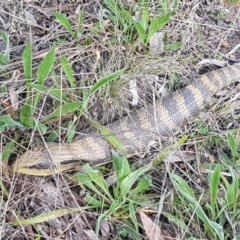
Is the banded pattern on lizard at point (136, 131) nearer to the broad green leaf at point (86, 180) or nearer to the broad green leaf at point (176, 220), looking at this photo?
the broad green leaf at point (86, 180)

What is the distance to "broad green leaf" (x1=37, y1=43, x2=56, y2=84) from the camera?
8.16 feet

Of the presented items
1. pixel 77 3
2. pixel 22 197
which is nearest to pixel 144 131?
pixel 22 197

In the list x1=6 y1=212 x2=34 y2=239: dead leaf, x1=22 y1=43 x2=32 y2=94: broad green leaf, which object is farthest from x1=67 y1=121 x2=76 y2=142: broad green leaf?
x1=6 y1=212 x2=34 y2=239: dead leaf

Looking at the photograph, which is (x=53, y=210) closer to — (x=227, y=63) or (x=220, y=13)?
(x=227, y=63)

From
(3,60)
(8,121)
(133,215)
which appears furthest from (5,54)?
(133,215)

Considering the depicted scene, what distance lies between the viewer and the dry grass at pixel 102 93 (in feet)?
7.79

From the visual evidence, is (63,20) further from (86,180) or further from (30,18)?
(86,180)

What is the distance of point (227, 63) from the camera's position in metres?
3.13

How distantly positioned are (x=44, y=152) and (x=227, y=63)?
137cm

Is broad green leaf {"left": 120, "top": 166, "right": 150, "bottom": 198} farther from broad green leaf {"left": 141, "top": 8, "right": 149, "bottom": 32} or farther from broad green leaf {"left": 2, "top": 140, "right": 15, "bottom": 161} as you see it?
broad green leaf {"left": 141, "top": 8, "right": 149, "bottom": 32}

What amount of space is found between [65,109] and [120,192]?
52 cm

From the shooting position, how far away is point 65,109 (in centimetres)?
251

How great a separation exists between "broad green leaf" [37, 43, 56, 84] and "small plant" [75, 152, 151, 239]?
54 cm

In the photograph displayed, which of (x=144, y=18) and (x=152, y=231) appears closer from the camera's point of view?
(x=152, y=231)
